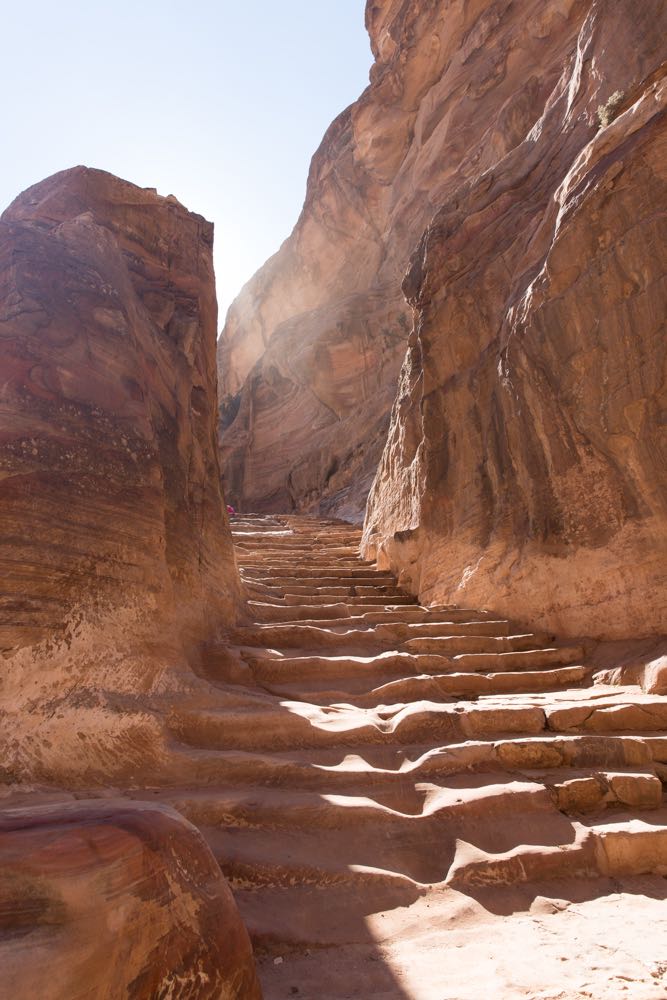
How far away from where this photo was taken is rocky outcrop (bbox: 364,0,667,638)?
4699 millimetres

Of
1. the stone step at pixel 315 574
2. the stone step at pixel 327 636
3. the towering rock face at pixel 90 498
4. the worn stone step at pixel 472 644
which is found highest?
the towering rock face at pixel 90 498

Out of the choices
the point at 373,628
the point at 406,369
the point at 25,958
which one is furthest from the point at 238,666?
the point at 406,369

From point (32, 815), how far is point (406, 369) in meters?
8.34

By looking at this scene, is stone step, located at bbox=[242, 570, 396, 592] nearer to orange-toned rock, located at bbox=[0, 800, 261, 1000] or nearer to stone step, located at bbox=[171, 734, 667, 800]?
stone step, located at bbox=[171, 734, 667, 800]

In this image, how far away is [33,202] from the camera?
5.77 meters

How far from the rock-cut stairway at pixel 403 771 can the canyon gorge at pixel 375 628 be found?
16 mm

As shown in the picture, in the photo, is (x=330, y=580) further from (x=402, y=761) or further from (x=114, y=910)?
(x=114, y=910)

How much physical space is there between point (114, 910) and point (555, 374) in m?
5.21

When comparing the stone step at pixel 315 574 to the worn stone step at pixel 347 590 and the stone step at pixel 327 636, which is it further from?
the stone step at pixel 327 636

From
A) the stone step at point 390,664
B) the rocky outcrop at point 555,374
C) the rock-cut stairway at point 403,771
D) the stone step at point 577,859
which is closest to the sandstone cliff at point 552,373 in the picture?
the rocky outcrop at point 555,374

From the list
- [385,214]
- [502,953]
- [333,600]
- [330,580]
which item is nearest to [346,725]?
[502,953]

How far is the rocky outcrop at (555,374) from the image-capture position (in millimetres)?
4699

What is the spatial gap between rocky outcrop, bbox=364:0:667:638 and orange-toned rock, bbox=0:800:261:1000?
382 cm

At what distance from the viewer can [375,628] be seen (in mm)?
5090
